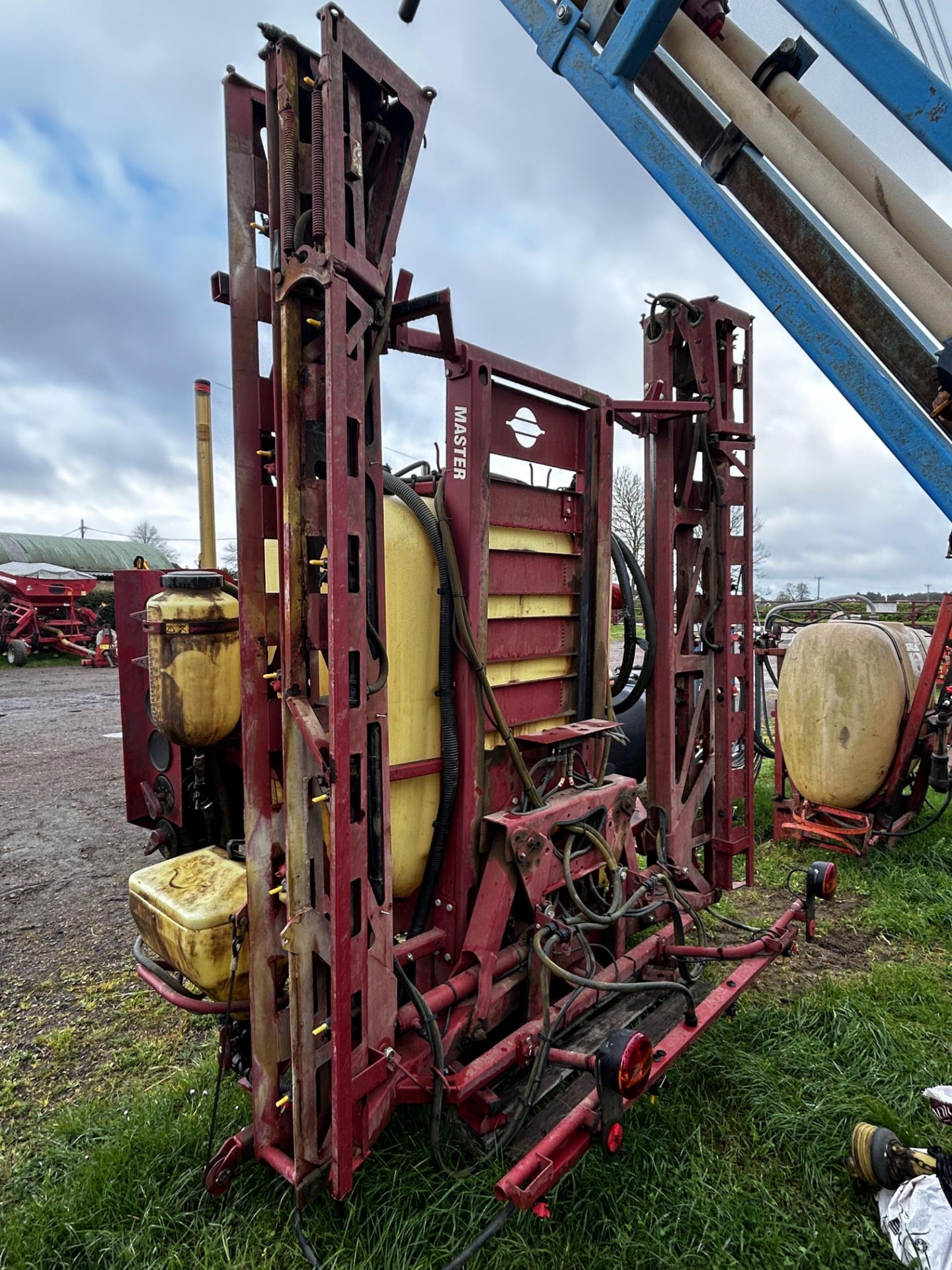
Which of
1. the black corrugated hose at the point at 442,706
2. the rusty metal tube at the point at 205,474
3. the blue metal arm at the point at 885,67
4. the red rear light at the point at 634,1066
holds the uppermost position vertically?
the blue metal arm at the point at 885,67

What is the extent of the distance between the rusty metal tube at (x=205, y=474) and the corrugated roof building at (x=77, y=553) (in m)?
28.0

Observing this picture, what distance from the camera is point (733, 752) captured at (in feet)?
13.5

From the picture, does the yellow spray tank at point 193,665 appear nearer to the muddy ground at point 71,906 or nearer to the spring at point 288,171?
the spring at point 288,171

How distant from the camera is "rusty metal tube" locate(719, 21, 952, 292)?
5.14 ft

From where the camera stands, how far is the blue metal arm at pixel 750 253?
1.60 meters

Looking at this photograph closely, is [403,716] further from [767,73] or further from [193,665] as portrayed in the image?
[767,73]

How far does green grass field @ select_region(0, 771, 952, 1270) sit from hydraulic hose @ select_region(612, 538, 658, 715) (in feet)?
5.37

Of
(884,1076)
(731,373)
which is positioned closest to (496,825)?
(884,1076)

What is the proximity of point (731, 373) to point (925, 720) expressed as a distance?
3.41 meters

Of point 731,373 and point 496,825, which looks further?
point 731,373

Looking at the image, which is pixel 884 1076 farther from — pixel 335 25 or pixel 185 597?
pixel 335 25

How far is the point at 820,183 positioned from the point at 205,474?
9.36 ft

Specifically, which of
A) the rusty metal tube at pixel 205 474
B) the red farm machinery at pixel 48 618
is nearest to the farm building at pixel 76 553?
the red farm machinery at pixel 48 618

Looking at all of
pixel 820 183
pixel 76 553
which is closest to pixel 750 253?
pixel 820 183
